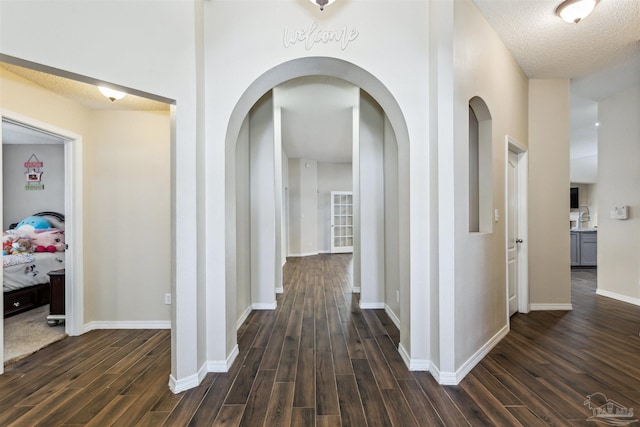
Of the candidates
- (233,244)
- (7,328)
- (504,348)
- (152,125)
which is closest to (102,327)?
(7,328)

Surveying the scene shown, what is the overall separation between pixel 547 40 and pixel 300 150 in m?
5.53

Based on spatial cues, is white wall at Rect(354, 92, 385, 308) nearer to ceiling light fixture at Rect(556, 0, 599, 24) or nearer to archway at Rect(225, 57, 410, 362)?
archway at Rect(225, 57, 410, 362)

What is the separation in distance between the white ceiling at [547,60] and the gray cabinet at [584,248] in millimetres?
2654

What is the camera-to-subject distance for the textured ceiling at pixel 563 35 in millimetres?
2357

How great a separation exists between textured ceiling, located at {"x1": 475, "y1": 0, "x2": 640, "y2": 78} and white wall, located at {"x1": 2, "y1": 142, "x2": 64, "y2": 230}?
271 inches

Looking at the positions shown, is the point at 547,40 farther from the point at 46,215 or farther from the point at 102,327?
the point at 46,215

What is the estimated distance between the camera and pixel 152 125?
313 centimetres

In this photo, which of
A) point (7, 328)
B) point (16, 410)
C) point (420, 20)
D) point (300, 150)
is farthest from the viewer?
point (300, 150)

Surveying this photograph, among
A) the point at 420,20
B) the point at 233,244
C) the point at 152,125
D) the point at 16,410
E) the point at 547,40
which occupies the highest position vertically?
the point at 547,40

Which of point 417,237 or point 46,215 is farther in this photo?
point 46,215

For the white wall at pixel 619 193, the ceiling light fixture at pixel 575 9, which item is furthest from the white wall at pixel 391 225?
the white wall at pixel 619 193

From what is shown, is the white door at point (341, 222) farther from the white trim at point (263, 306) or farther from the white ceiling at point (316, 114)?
the white trim at point (263, 306)

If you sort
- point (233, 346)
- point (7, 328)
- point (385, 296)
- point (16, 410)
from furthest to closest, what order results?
point (385, 296) < point (7, 328) < point (233, 346) < point (16, 410)

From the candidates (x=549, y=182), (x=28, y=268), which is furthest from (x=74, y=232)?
(x=549, y=182)
